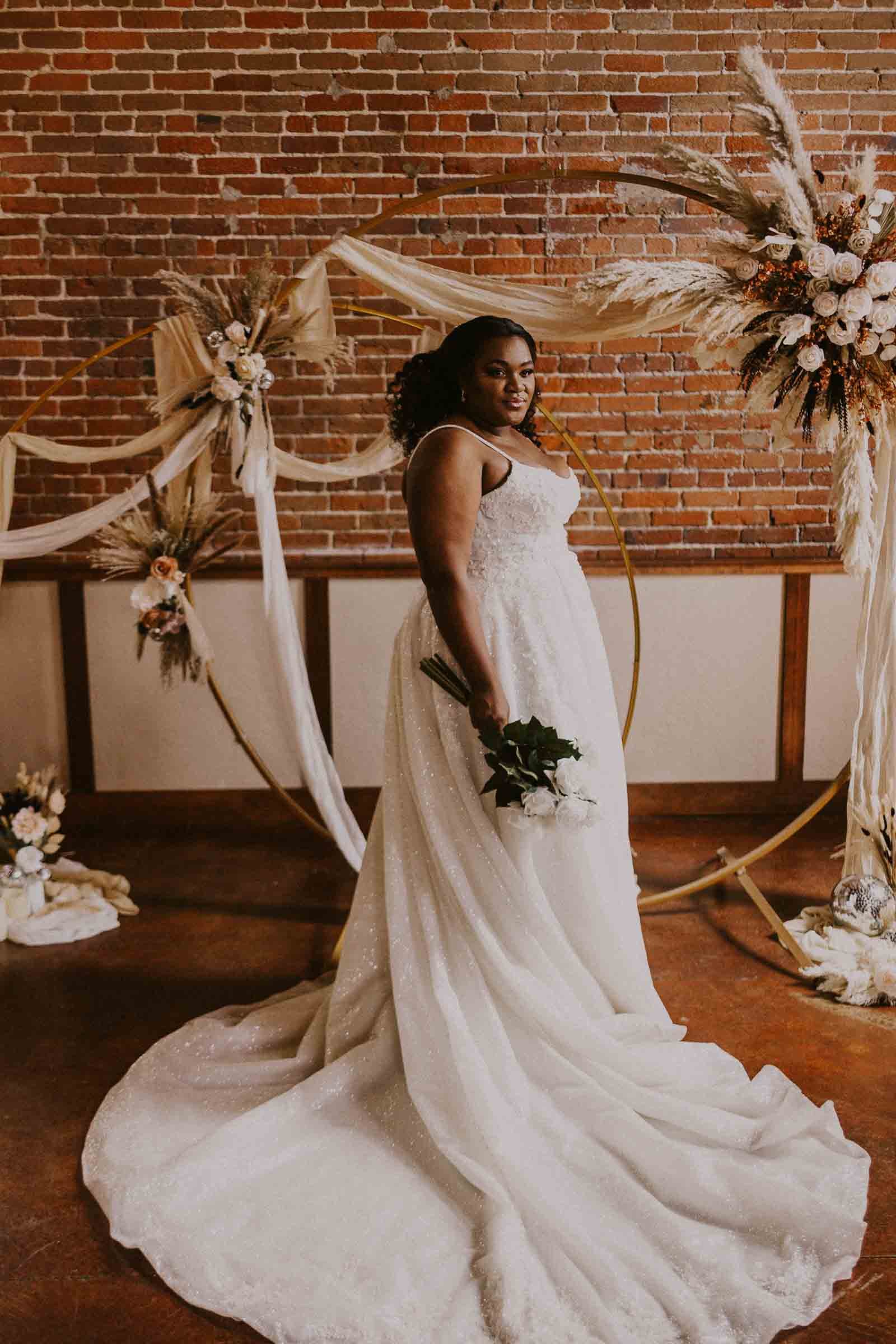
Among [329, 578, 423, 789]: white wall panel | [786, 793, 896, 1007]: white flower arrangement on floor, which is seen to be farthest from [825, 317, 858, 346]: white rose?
[329, 578, 423, 789]: white wall panel

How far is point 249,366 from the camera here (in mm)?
3311

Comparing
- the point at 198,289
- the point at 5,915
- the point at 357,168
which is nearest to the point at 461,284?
the point at 198,289

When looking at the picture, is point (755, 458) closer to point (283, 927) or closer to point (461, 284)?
point (461, 284)

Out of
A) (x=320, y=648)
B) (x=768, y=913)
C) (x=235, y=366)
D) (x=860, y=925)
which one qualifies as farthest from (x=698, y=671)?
(x=235, y=366)

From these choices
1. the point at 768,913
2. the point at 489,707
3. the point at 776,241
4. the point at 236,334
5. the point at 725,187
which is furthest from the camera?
the point at 768,913

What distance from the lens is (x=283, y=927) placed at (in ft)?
13.0

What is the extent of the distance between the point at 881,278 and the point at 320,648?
8.77 ft

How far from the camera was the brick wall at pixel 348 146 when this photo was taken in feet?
14.8

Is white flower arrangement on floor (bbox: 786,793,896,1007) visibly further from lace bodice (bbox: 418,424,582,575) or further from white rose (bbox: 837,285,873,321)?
lace bodice (bbox: 418,424,582,575)

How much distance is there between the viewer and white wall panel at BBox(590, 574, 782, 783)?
15.9 ft

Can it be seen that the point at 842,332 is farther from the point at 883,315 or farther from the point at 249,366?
the point at 249,366

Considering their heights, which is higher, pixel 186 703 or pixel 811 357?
pixel 811 357

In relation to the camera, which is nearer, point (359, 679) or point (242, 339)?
point (242, 339)

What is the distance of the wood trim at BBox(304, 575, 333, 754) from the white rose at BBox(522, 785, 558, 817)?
257 centimetres
